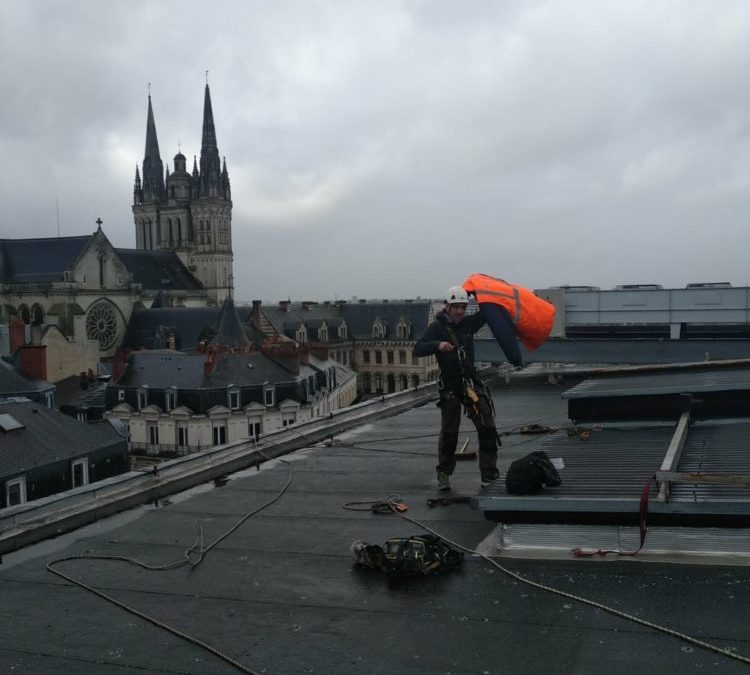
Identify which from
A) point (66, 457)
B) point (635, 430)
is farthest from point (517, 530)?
point (66, 457)

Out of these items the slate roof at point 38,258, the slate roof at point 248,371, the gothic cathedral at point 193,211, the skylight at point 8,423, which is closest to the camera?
the skylight at point 8,423

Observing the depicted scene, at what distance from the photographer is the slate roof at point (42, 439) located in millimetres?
21141

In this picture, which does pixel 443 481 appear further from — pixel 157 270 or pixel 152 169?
pixel 152 169

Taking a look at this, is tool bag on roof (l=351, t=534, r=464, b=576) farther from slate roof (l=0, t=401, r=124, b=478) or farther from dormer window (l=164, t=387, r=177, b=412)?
dormer window (l=164, t=387, r=177, b=412)

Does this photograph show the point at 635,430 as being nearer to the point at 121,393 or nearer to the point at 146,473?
the point at 146,473

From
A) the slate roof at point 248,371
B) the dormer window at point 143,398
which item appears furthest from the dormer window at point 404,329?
the dormer window at point 143,398

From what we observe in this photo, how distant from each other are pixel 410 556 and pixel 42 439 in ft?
61.5

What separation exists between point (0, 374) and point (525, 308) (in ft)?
106

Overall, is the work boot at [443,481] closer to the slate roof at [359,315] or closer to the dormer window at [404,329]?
the slate roof at [359,315]

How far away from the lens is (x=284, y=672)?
5.20 meters

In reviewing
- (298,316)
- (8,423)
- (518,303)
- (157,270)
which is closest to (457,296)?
(518,303)

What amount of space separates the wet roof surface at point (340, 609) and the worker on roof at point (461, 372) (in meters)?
0.83

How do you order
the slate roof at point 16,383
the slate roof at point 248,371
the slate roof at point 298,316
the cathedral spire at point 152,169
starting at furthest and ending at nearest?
the cathedral spire at point 152,169 < the slate roof at point 298,316 < the slate roof at point 248,371 < the slate roof at point 16,383

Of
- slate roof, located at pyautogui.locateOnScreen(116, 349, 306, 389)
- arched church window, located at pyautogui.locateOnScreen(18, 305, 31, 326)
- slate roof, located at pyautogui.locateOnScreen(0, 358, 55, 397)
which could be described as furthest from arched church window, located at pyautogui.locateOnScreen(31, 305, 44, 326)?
slate roof, located at pyautogui.locateOnScreen(0, 358, 55, 397)
